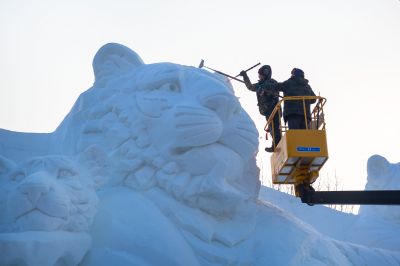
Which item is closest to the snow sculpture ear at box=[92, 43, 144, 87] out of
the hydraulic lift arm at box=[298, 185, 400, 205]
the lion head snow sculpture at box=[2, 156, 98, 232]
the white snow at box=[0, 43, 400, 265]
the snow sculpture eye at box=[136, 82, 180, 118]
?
the white snow at box=[0, 43, 400, 265]

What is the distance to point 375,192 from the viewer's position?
16.2 ft

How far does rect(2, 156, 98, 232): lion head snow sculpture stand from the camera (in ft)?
9.45

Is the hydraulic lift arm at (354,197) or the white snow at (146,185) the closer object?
the white snow at (146,185)

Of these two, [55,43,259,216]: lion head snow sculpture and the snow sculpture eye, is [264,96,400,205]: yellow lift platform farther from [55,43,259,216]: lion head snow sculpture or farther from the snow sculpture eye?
the snow sculpture eye

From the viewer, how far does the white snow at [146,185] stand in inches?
117

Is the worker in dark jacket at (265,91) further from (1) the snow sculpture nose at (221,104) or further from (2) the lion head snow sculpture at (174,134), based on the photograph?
(1) the snow sculpture nose at (221,104)

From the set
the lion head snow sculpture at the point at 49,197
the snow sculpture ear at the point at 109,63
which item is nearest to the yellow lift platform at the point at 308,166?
the snow sculpture ear at the point at 109,63

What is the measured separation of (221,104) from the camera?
151 inches

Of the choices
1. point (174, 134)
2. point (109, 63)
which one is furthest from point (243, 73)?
point (174, 134)

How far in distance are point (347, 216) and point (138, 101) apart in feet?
12.9

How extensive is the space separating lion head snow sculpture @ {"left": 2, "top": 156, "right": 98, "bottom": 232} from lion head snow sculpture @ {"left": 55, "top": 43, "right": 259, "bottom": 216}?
1.55 ft

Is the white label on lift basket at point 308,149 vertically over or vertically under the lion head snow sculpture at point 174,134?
under

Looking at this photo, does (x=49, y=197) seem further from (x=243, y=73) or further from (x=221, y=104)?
(x=243, y=73)

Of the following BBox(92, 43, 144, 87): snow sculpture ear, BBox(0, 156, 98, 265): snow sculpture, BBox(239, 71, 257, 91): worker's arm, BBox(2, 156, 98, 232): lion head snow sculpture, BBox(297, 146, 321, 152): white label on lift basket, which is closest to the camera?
BBox(0, 156, 98, 265): snow sculpture
